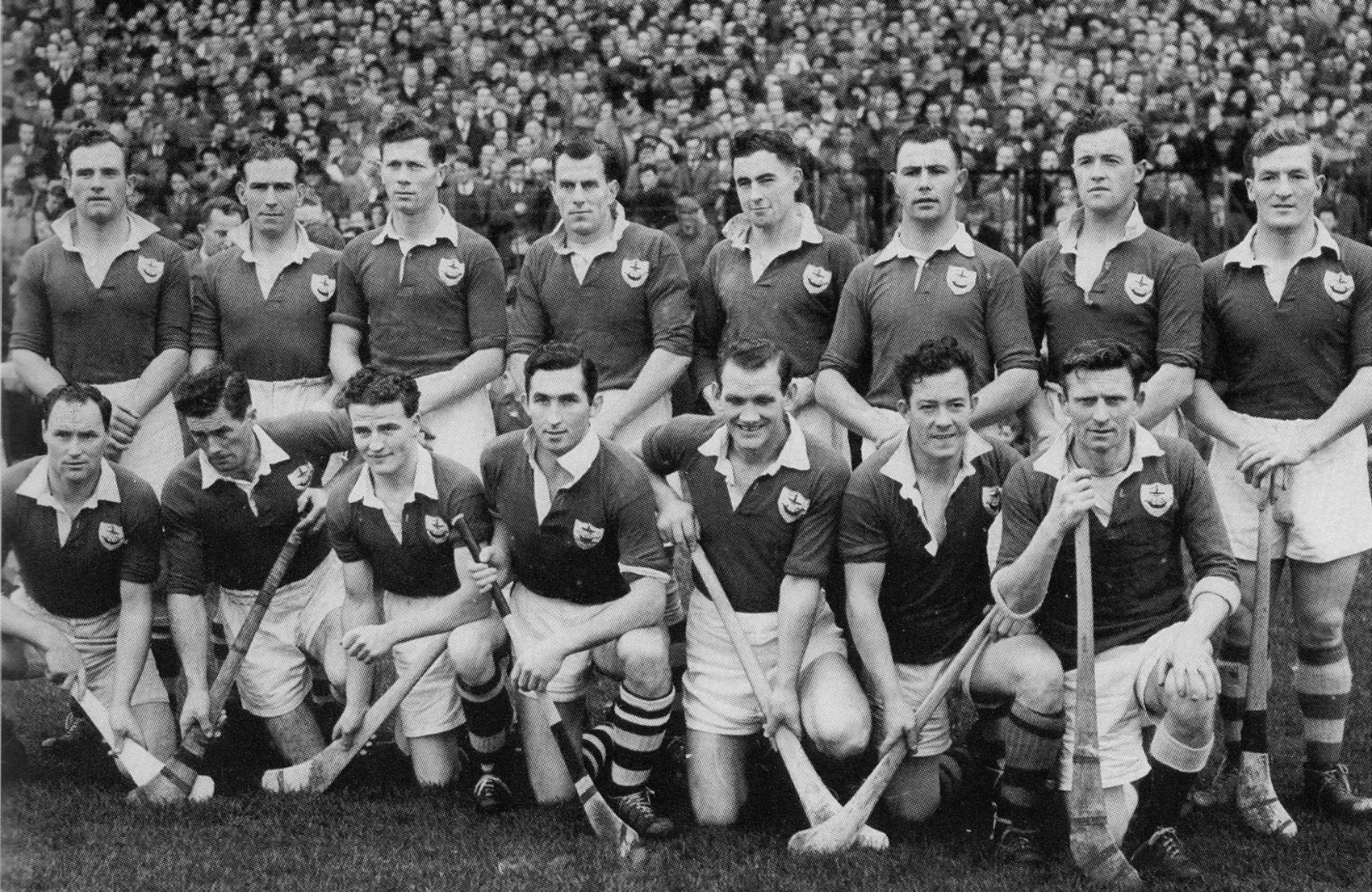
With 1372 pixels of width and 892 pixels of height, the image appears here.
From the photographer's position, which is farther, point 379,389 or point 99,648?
point 99,648

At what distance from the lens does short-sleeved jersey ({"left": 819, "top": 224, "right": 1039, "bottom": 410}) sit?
5.38m

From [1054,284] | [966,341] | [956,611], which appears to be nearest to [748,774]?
[956,611]

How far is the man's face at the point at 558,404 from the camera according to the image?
4914mm

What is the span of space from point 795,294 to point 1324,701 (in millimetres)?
2310

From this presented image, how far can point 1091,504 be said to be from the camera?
4.36 m

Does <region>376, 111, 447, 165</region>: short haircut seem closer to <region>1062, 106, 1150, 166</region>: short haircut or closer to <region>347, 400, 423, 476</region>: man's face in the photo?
<region>347, 400, 423, 476</region>: man's face

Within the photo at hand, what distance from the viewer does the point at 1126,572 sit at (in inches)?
182

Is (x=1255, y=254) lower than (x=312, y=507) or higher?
higher

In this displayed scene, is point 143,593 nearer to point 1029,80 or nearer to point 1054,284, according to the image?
point 1054,284

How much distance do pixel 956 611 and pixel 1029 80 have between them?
1081 cm

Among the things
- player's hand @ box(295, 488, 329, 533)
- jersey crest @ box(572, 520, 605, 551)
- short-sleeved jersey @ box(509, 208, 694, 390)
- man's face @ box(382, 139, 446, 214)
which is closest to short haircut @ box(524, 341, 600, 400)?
jersey crest @ box(572, 520, 605, 551)

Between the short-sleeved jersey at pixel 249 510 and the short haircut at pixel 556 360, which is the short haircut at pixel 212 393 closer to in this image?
the short-sleeved jersey at pixel 249 510

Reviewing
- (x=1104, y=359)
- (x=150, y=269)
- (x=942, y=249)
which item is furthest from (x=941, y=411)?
(x=150, y=269)

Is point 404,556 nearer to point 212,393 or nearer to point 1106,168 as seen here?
point 212,393
